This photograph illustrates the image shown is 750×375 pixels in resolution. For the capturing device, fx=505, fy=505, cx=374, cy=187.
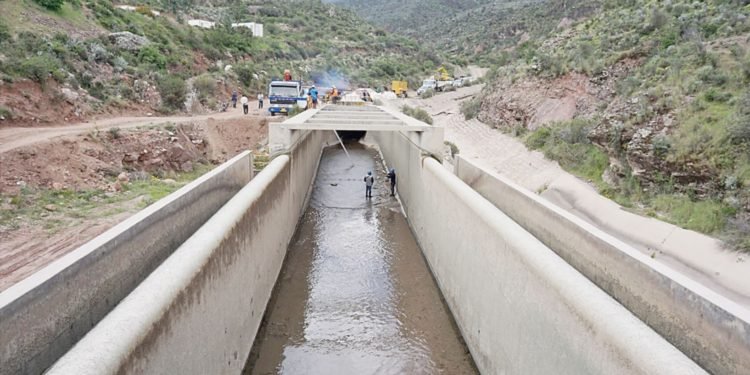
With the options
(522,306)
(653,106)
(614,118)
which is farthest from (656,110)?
(522,306)

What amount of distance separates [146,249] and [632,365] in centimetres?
642

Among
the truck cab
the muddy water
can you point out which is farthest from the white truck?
the muddy water

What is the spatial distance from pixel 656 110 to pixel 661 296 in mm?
10383

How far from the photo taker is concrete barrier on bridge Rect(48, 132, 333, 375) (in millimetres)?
4223

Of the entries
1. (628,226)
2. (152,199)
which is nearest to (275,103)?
(152,199)

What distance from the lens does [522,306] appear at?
6500mm

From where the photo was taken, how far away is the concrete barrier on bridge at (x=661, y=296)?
4758 mm

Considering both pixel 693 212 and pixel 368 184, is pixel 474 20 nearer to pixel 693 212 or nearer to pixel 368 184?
pixel 368 184

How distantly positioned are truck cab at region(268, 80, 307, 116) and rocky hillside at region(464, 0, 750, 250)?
10898 mm

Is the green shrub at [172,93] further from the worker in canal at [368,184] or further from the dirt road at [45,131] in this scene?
the worker in canal at [368,184]

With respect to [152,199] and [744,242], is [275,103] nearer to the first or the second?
[152,199]

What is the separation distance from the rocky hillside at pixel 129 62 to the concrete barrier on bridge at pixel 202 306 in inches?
419

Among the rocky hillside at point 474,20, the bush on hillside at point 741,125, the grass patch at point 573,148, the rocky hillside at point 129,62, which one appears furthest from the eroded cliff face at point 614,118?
the rocky hillside at point 474,20

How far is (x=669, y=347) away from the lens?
422cm
